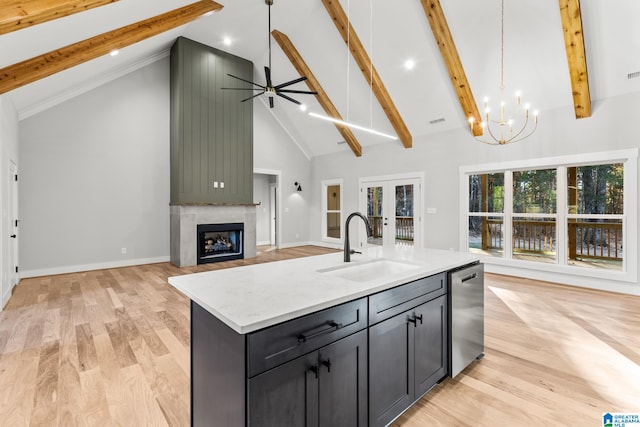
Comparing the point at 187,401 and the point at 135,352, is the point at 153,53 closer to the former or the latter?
the point at 135,352

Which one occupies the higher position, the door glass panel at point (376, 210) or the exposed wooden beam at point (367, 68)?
the exposed wooden beam at point (367, 68)

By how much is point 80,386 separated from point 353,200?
6.78 metres

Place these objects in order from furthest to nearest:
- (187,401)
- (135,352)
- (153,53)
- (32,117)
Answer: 1. (153,53)
2. (32,117)
3. (135,352)
4. (187,401)

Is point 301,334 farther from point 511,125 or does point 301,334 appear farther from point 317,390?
point 511,125

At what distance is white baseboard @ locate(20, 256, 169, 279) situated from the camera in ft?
16.7

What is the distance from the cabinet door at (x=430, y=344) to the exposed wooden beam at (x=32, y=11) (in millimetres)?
3656

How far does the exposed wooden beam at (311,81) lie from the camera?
6.30 metres

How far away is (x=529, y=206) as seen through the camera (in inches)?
205

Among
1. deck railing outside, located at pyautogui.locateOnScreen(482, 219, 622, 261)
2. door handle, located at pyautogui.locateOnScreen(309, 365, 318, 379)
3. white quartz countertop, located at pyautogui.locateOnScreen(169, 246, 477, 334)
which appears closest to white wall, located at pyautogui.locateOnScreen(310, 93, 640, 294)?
deck railing outside, located at pyautogui.locateOnScreen(482, 219, 622, 261)

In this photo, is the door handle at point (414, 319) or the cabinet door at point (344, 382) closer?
the cabinet door at point (344, 382)

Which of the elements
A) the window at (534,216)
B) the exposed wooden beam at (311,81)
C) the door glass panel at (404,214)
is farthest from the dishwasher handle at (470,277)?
the exposed wooden beam at (311,81)

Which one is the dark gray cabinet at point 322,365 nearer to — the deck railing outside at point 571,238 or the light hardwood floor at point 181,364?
the light hardwood floor at point 181,364

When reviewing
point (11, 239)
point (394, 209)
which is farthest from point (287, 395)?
point (394, 209)

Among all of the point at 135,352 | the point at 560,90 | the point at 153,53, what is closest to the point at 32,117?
the point at 153,53
